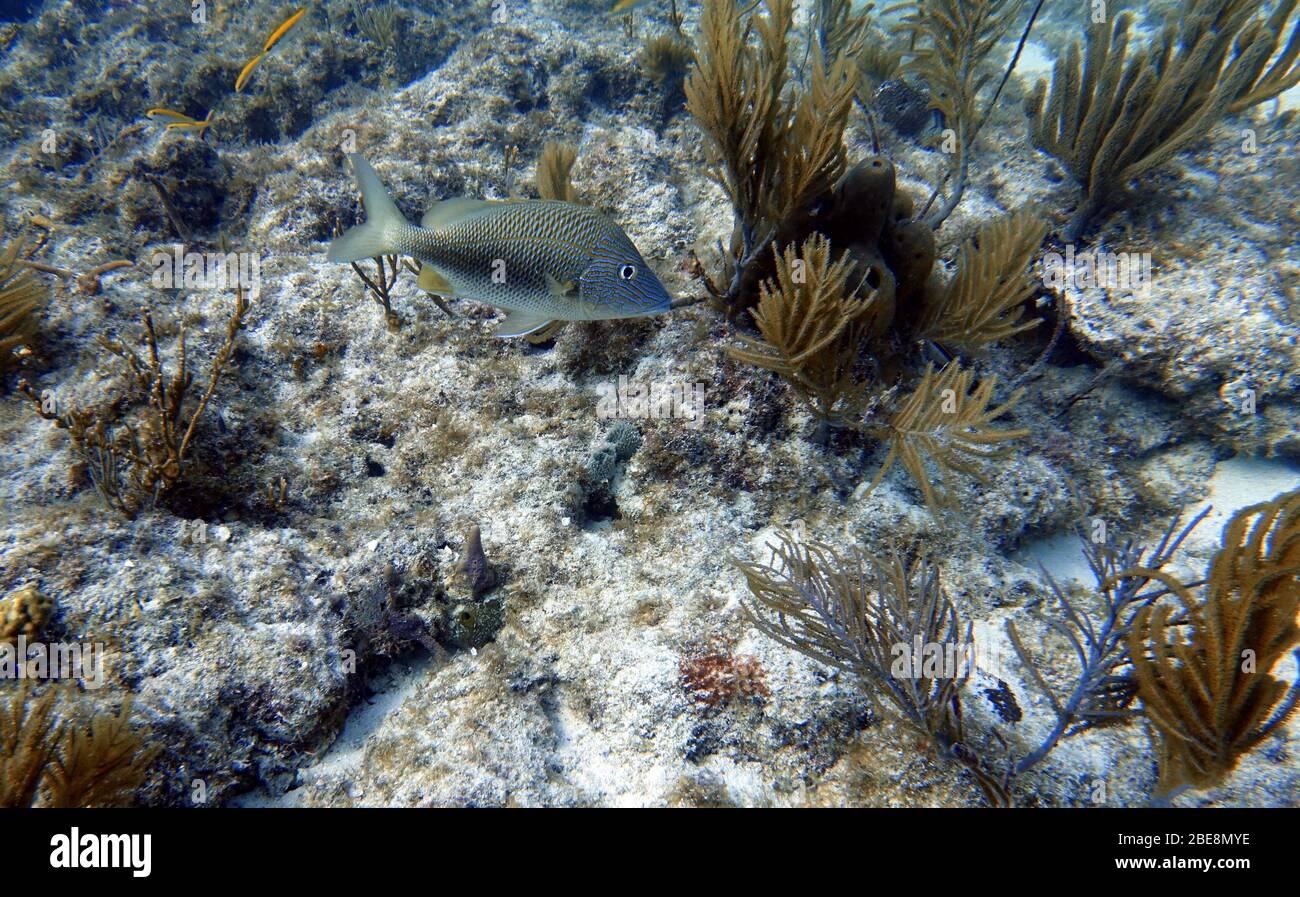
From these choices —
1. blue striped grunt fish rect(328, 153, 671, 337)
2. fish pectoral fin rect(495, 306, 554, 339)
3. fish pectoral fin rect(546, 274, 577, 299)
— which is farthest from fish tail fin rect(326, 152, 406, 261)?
fish pectoral fin rect(546, 274, 577, 299)

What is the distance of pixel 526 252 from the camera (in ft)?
8.43

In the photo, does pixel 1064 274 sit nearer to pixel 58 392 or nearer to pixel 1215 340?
pixel 1215 340

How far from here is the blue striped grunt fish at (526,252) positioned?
101 inches

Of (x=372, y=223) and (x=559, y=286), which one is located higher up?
(x=372, y=223)

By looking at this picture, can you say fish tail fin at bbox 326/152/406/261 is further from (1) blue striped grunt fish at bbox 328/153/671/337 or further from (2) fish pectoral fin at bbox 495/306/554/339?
(2) fish pectoral fin at bbox 495/306/554/339

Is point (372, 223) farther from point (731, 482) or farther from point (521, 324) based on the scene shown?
point (731, 482)

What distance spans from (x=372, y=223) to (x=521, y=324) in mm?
907

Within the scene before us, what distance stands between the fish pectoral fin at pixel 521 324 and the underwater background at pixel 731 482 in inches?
5.2

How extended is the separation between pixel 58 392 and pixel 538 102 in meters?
6.30

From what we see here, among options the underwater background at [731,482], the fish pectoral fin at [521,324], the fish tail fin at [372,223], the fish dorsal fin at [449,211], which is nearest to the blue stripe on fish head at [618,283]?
the underwater background at [731,482]

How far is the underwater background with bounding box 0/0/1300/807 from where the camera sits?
2.35 metres

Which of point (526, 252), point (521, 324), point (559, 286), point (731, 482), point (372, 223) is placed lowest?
point (731, 482)

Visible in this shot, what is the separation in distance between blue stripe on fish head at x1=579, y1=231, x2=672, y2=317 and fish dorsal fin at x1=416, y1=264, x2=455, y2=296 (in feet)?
2.48

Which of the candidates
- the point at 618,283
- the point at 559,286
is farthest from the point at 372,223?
the point at 618,283
